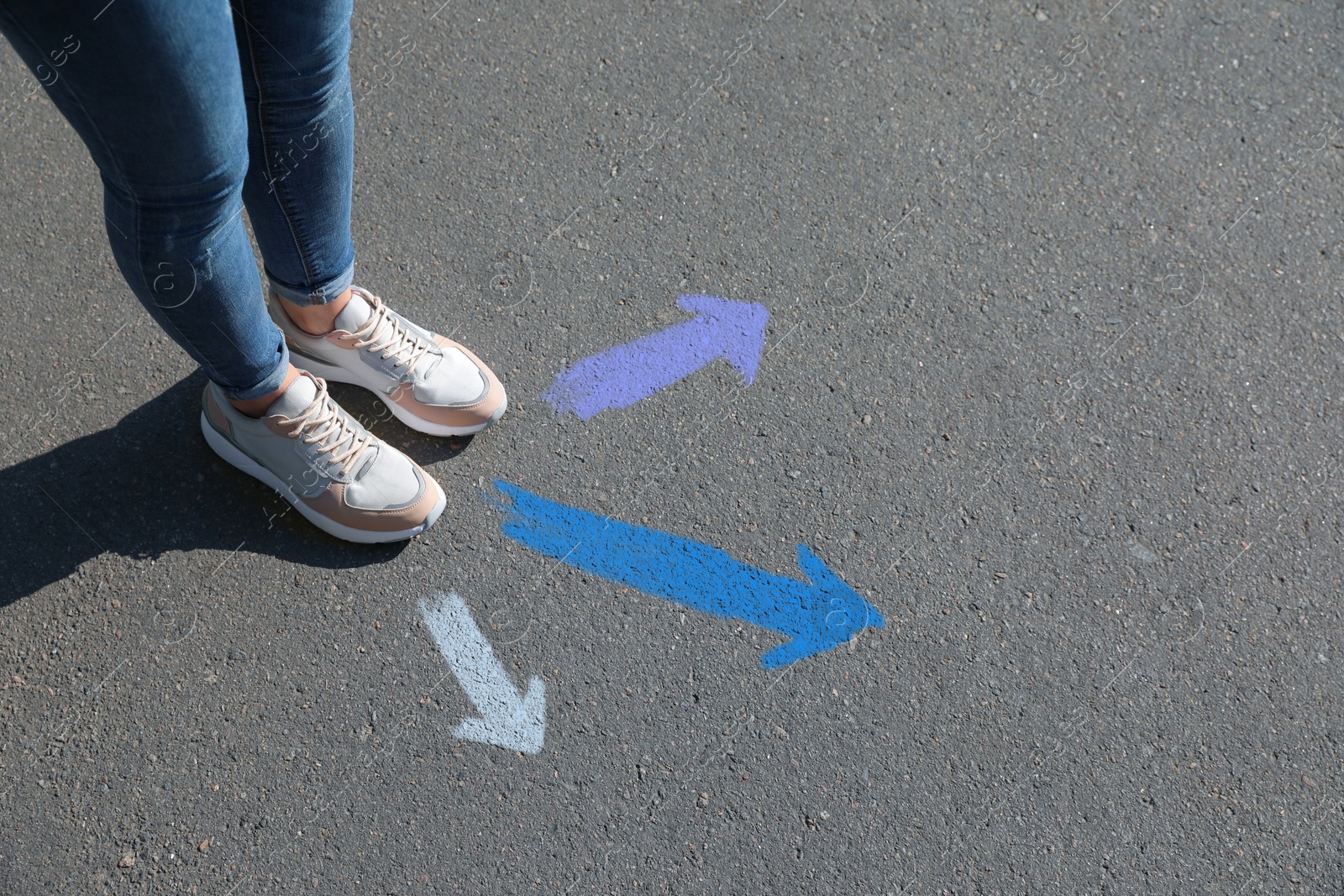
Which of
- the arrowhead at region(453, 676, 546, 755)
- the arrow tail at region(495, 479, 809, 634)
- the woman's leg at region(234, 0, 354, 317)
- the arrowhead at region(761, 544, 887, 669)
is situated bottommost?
the arrowhead at region(453, 676, 546, 755)

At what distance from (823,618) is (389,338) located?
119 cm

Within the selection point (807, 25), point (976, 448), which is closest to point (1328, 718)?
point (976, 448)

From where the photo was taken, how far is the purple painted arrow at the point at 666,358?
227cm

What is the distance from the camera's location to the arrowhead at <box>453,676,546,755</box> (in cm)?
189

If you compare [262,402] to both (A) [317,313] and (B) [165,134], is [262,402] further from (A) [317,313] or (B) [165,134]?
(B) [165,134]

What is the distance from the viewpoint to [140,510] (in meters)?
2.05

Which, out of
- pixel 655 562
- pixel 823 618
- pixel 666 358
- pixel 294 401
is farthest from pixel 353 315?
pixel 823 618

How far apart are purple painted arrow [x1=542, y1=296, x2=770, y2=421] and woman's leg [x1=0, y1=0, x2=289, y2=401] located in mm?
831

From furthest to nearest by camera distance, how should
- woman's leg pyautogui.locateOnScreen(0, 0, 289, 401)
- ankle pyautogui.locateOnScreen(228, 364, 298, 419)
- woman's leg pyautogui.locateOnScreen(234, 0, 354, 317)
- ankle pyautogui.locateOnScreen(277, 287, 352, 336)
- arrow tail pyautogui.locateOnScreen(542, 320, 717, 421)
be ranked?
arrow tail pyautogui.locateOnScreen(542, 320, 717, 421) → ankle pyautogui.locateOnScreen(277, 287, 352, 336) → ankle pyautogui.locateOnScreen(228, 364, 298, 419) → woman's leg pyautogui.locateOnScreen(234, 0, 354, 317) → woman's leg pyautogui.locateOnScreen(0, 0, 289, 401)

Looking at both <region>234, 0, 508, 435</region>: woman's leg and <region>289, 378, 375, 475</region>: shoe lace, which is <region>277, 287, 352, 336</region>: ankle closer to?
<region>234, 0, 508, 435</region>: woman's leg

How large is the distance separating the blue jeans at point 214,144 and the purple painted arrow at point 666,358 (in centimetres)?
62

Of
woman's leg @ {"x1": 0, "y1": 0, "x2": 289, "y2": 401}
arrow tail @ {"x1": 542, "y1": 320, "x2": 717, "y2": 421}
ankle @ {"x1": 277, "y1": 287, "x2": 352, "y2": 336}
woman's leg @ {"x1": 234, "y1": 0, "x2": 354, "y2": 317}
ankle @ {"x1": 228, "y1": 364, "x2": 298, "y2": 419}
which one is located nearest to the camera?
woman's leg @ {"x1": 0, "y1": 0, "x2": 289, "y2": 401}

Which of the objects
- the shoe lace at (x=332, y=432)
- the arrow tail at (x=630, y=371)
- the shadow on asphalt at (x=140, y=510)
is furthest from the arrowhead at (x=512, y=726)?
the arrow tail at (x=630, y=371)

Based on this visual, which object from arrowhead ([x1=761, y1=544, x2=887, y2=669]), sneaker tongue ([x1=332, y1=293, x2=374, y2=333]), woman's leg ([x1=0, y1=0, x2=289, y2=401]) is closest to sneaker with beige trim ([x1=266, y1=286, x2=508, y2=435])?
sneaker tongue ([x1=332, y1=293, x2=374, y2=333])
